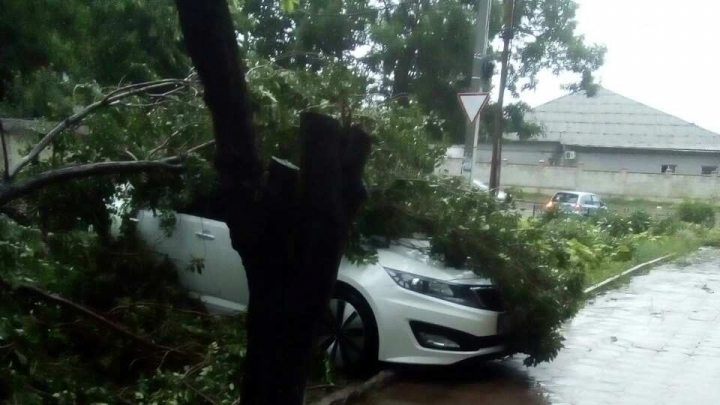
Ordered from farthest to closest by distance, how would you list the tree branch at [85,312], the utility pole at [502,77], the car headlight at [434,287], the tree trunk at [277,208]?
1. the utility pole at [502,77]
2. the car headlight at [434,287]
3. the tree branch at [85,312]
4. the tree trunk at [277,208]

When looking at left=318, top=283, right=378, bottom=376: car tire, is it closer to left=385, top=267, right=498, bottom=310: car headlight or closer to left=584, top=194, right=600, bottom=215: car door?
left=385, top=267, right=498, bottom=310: car headlight

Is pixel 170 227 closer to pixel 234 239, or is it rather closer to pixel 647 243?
pixel 234 239

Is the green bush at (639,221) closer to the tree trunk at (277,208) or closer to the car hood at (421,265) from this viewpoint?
the car hood at (421,265)

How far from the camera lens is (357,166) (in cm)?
431

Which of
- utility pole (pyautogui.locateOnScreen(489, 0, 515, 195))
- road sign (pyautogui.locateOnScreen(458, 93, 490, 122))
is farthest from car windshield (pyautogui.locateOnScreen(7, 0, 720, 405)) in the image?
utility pole (pyautogui.locateOnScreen(489, 0, 515, 195))

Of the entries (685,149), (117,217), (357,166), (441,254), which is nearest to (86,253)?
(117,217)

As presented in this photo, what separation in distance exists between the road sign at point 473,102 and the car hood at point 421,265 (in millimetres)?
5008

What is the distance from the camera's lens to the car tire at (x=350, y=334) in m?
7.18

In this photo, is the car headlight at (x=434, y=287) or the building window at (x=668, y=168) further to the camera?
the building window at (x=668, y=168)

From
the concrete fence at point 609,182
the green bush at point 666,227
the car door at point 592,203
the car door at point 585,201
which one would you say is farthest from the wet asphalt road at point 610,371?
the concrete fence at point 609,182

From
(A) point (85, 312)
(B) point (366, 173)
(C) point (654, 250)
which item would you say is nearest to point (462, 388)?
(B) point (366, 173)

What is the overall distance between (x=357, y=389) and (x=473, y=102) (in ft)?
20.7

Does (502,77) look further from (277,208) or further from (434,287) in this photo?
(277,208)

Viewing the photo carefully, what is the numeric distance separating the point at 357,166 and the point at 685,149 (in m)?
42.2
